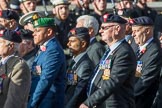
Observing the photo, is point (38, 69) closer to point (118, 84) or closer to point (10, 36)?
point (10, 36)

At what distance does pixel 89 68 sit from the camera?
10.4m

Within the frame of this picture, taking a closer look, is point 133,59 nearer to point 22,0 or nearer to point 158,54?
point 158,54

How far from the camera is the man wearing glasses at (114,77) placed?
9000 millimetres

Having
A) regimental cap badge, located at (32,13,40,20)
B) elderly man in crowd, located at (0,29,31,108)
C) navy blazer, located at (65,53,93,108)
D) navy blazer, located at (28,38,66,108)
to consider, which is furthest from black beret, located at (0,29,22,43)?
regimental cap badge, located at (32,13,40,20)

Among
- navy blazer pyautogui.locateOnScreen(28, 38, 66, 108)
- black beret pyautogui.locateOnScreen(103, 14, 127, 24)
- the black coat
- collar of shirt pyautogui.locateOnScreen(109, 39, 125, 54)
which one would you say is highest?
black beret pyautogui.locateOnScreen(103, 14, 127, 24)

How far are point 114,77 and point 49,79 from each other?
0.96 metres

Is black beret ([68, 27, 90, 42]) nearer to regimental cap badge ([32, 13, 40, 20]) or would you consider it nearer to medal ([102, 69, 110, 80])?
regimental cap badge ([32, 13, 40, 20])

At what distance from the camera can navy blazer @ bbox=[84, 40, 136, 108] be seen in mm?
8992

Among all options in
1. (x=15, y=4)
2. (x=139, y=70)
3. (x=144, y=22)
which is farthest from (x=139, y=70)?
(x=15, y=4)

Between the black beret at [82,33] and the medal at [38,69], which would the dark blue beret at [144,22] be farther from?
the medal at [38,69]

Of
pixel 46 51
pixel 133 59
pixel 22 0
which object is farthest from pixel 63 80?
pixel 22 0

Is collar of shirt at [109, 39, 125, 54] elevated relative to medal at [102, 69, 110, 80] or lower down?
elevated

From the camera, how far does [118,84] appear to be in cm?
898

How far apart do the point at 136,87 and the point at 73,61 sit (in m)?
0.97
